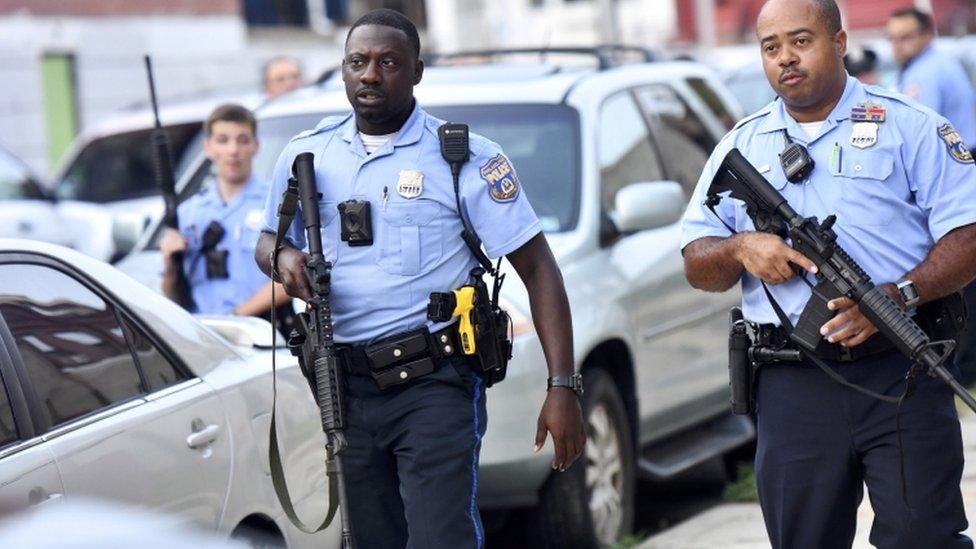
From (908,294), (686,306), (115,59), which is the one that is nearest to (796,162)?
(908,294)

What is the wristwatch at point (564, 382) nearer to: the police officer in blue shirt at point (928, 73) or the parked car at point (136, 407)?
the parked car at point (136, 407)

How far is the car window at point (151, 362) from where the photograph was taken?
4684 mm

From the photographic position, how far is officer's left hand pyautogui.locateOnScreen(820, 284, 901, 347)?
14.0ft

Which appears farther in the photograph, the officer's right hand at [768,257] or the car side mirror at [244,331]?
the car side mirror at [244,331]

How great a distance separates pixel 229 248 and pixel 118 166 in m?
7.16

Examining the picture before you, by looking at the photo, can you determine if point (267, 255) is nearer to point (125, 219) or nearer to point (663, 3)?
point (125, 219)

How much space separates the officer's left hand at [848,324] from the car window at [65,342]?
5.63 ft

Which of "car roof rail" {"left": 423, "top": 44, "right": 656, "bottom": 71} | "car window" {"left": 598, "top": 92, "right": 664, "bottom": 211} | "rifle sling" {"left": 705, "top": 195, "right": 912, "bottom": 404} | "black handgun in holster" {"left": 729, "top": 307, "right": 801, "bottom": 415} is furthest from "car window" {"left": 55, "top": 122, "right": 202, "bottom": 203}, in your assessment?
"rifle sling" {"left": 705, "top": 195, "right": 912, "bottom": 404}

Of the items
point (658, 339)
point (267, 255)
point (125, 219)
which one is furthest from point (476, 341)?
point (125, 219)

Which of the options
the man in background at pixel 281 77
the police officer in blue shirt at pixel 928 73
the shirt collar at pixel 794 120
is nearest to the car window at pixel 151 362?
the shirt collar at pixel 794 120

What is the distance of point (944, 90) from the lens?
10031 millimetres

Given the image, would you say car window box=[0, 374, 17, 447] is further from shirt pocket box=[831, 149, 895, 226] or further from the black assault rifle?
the black assault rifle

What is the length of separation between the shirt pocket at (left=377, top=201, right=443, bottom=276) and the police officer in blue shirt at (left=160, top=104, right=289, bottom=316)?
95.4 inches

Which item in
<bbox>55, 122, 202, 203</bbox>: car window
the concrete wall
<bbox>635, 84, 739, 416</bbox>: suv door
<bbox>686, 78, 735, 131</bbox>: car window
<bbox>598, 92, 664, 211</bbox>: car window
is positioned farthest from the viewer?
the concrete wall
